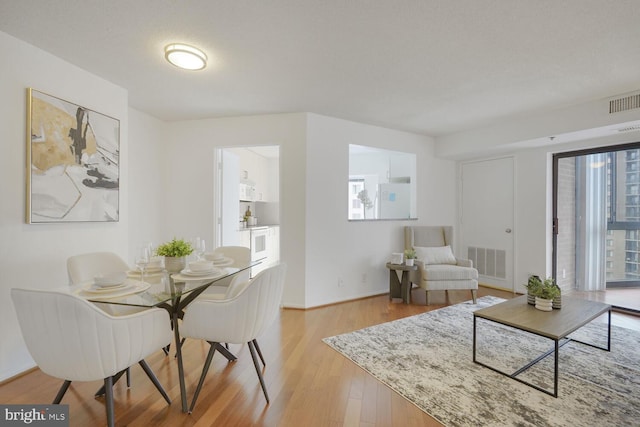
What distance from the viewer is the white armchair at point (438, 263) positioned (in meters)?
3.82

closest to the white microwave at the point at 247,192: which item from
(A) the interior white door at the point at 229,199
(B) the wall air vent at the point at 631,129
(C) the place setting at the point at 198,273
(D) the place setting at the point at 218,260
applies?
(A) the interior white door at the point at 229,199

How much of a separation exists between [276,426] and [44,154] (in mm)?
2661

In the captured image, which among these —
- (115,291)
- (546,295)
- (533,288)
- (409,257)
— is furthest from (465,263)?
(115,291)

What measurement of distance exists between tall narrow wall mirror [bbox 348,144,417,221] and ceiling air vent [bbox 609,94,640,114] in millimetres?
2327

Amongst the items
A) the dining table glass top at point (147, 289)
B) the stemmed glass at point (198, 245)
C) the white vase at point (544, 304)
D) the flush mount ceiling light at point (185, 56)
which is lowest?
the white vase at point (544, 304)

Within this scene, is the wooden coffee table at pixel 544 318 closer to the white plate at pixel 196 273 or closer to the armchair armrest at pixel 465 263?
the armchair armrest at pixel 465 263

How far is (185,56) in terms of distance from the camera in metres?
2.29

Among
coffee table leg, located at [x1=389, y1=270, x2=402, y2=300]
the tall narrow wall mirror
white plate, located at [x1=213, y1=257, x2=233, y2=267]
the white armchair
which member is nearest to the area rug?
the white armchair

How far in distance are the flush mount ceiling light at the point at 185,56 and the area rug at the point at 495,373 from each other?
8.84ft

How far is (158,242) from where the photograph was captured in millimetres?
3949

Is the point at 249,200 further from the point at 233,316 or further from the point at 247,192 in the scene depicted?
the point at 233,316

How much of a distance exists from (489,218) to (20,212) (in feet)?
18.7

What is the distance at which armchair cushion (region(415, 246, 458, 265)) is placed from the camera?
4215 millimetres

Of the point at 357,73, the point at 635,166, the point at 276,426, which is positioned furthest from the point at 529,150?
the point at 276,426
